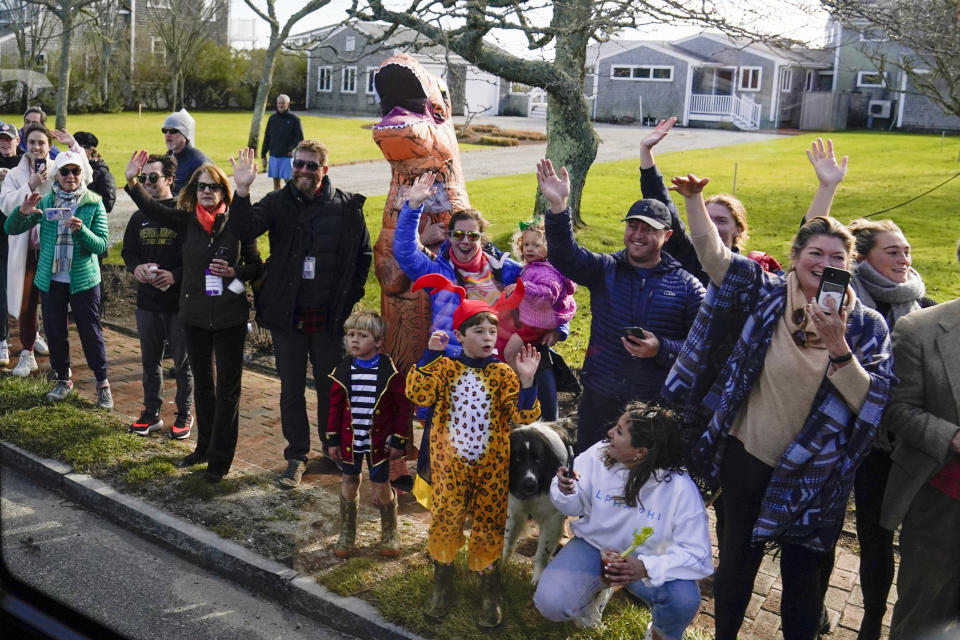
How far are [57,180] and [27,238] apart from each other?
0.98m

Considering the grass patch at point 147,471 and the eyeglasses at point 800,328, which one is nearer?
the eyeglasses at point 800,328

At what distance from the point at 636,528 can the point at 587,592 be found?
357 millimetres

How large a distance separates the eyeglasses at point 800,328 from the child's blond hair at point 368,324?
2196 mm

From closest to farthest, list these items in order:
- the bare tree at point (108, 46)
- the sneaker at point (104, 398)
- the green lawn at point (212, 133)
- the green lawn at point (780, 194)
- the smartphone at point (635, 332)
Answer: the smartphone at point (635, 332)
the sneaker at point (104, 398)
the green lawn at point (780, 194)
the green lawn at point (212, 133)
the bare tree at point (108, 46)

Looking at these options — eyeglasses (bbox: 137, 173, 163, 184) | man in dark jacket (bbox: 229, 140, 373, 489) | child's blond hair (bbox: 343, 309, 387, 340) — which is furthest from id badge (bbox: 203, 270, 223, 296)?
child's blond hair (bbox: 343, 309, 387, 340)

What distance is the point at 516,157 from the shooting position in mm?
24109

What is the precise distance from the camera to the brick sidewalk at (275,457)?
4434 millimetres

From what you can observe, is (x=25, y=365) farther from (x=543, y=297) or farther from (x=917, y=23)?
(x=917, y=23)

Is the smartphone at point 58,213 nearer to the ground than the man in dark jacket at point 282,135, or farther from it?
nearer to the ground

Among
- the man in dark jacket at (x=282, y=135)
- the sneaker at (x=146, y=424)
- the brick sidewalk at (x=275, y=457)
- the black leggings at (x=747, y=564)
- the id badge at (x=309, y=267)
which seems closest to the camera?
the black leggings at (x=747, y=564)

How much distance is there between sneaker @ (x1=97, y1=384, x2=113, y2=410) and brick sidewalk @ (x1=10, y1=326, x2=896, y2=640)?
0.08 meters

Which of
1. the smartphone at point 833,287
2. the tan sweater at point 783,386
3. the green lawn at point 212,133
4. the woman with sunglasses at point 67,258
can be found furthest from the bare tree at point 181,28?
the smartphone at point 833,287

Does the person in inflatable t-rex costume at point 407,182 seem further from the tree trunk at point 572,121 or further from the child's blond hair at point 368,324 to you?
the tree trunk at point 572,121

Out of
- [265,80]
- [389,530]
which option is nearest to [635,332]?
[389,530]
